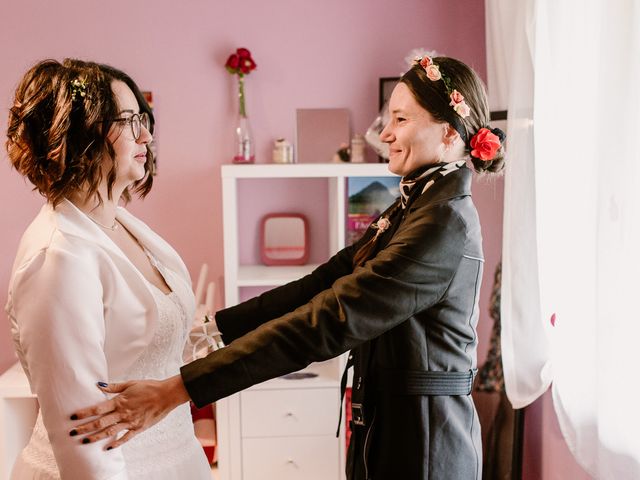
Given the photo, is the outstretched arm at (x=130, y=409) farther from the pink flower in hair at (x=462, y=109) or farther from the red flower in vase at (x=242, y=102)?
the red flower in vase at (x=242, y=102)

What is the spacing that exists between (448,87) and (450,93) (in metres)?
0.01

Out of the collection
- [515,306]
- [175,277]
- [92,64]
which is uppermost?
[92,64]

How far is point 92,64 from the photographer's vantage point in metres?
1.40

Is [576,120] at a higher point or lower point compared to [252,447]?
higher

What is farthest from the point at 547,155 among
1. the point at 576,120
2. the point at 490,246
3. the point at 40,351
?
the point at 40,351

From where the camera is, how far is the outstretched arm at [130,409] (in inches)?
48.5

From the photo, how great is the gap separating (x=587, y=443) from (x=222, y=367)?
1050 millimetres

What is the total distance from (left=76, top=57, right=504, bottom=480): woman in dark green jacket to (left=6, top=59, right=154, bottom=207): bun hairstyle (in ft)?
1.31

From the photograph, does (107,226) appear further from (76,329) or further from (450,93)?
(450,93)

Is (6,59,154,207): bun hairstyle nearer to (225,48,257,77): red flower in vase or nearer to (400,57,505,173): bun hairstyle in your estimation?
(400,57,505,173): bun hairstyle

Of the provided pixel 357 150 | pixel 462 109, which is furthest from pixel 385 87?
pixel 462 109

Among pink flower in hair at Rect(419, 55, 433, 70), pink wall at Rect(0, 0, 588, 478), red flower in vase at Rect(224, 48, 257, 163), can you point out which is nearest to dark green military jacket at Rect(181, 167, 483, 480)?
pink flower in hair at Rect(419, 55, 433, 70)

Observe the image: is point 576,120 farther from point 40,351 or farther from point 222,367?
point 40,351

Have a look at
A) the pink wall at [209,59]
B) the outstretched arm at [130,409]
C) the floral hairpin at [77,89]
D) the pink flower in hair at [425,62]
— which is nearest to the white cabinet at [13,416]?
the pink wall at [209,59]
